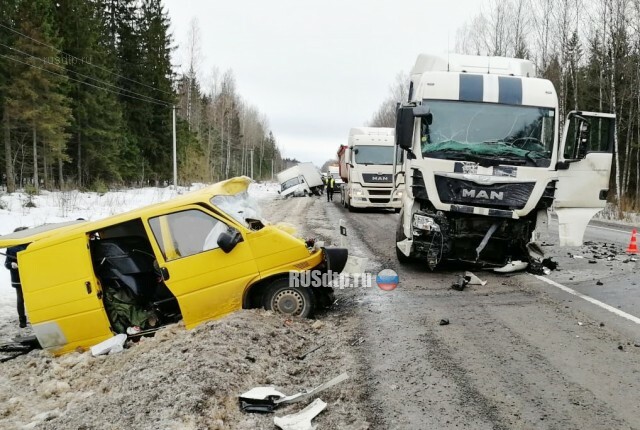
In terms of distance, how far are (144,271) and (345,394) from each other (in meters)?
3.32

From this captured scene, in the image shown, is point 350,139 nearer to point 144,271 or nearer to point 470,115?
point 470,115

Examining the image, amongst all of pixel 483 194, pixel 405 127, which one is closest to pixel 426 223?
pixel 483 194

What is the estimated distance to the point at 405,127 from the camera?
7828 mm

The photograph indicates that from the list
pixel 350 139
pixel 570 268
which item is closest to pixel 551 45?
pixel 350 139

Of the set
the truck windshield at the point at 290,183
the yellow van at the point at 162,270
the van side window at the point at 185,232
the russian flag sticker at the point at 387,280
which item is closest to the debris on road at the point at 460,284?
the russian flag sticker at the point at 387,280

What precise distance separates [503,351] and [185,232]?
3623mm

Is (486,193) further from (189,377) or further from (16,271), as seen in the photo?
(16,271)

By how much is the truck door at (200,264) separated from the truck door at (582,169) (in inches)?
209

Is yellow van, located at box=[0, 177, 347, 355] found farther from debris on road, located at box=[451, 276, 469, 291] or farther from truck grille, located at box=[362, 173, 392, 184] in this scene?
truck grille, located at box=[362, 173, 392, 184]

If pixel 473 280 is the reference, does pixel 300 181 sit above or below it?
above

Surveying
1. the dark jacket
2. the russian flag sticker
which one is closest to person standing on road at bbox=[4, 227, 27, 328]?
the dark jacket

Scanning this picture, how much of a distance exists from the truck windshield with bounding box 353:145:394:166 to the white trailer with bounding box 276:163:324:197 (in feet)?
50.1

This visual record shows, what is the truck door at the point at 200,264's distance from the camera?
17.7ft

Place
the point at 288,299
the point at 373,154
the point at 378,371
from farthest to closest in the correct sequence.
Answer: the point at 373,154, the point at 288,299, the point at 378,371
